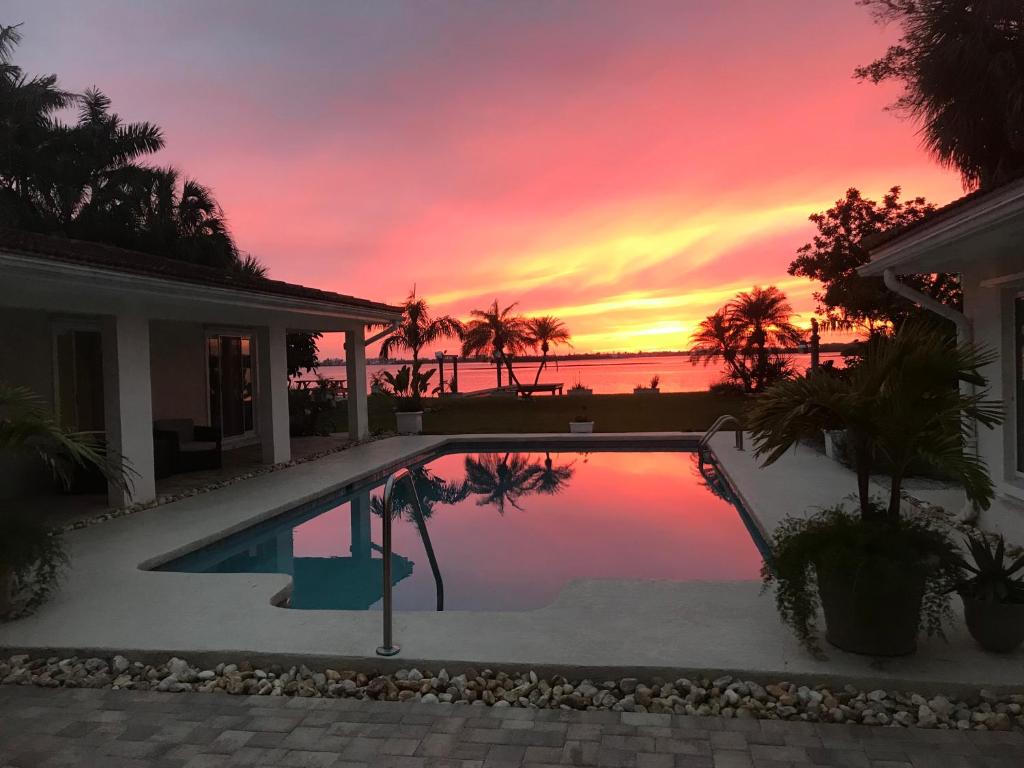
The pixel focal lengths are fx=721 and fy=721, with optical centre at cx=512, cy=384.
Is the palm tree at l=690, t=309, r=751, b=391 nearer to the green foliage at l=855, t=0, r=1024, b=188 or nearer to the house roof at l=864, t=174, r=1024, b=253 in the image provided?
the green foliage at l=855, t=0, r=1024, b=188

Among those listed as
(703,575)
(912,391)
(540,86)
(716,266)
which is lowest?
(703,575)

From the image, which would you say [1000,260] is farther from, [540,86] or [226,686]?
[540,86]

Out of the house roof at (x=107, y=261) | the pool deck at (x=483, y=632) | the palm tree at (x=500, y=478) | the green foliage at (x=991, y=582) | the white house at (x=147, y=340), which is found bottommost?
the palm tree at (x=500, y=478)

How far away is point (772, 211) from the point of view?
15.7 m

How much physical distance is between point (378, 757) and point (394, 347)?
3052 centimetres

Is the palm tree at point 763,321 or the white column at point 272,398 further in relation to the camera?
the palm tree at point 763,321

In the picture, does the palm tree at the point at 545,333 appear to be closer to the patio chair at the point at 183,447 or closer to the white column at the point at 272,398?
the white column at the point at 272,398

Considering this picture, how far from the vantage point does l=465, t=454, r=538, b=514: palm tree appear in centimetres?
1159

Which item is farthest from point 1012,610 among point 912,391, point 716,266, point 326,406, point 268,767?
point 716,266

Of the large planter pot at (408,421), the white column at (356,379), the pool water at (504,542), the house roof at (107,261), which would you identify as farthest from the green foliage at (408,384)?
the house roof at (107,261)

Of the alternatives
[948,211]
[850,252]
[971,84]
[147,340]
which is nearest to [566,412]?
[850,252]

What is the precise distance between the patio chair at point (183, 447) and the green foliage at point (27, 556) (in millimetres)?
6026

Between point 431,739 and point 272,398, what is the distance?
1008 cm

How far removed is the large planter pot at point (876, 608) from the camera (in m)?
3.75
